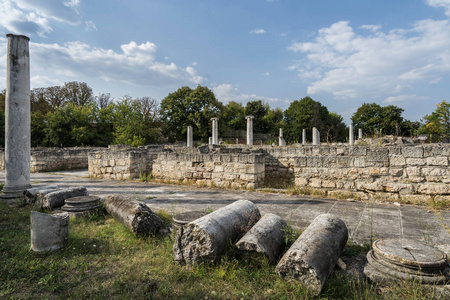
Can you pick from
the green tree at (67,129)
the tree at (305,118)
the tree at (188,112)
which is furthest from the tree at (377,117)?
the green tree at (67,129)

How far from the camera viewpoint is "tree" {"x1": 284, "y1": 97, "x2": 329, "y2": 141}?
4550cm

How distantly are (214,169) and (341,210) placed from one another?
4.47m

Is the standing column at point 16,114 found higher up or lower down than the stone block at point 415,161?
higher up

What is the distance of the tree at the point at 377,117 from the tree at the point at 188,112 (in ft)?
91.9

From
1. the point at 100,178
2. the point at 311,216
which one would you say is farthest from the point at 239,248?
the point at 100,178

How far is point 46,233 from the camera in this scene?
3793 millimetres

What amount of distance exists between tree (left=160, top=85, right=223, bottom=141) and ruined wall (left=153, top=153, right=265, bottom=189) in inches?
1119

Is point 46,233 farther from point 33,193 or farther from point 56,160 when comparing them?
point 56,160

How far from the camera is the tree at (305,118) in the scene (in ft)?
149

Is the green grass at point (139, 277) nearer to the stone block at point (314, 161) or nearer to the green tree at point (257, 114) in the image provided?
the stone block at point (314, 161)

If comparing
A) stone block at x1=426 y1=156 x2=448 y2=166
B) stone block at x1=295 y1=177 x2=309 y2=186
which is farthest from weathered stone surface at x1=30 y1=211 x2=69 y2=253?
stone block at x1=426 y1=156 x2=448 y2=166

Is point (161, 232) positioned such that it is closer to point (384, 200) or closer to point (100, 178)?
point (384, 200)

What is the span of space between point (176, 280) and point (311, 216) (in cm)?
298

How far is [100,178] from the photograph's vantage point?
38.2 feet
